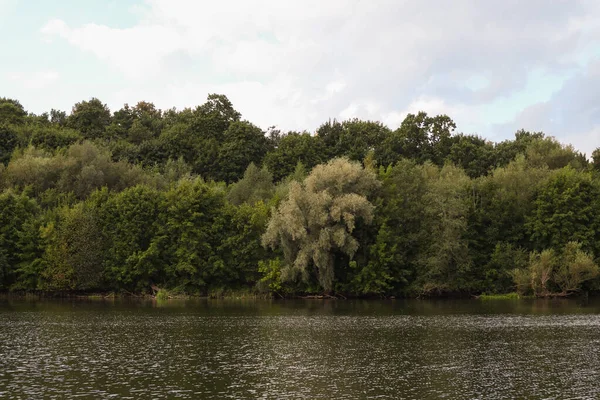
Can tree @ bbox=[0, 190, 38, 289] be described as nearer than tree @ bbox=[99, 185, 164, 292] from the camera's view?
No

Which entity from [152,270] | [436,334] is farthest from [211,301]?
[436,334]

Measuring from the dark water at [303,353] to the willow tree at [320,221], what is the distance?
513 inches

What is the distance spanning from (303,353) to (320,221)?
41924 mm

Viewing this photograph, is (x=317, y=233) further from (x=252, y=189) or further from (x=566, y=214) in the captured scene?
(x=566, y=214)

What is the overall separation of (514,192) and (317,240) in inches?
1255

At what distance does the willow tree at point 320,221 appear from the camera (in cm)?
8675

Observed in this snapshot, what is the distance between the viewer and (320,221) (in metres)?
86.5

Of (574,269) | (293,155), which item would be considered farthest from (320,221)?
(293,155)

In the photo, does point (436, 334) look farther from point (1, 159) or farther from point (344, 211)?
point (1, 159)

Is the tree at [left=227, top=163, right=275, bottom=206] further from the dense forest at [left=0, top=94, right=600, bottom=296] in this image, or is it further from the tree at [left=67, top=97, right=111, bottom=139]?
the tree at [left=67, top=97, right=111, bottom=139]

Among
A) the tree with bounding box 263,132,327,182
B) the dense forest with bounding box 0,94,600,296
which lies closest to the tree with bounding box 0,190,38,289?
the dense forest with bounding box 0,94,600,296

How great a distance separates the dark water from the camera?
1355 inches

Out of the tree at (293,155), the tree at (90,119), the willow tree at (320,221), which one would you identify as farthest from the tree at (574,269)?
the tree at (90,119)

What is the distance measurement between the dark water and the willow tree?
1303 centimetres
